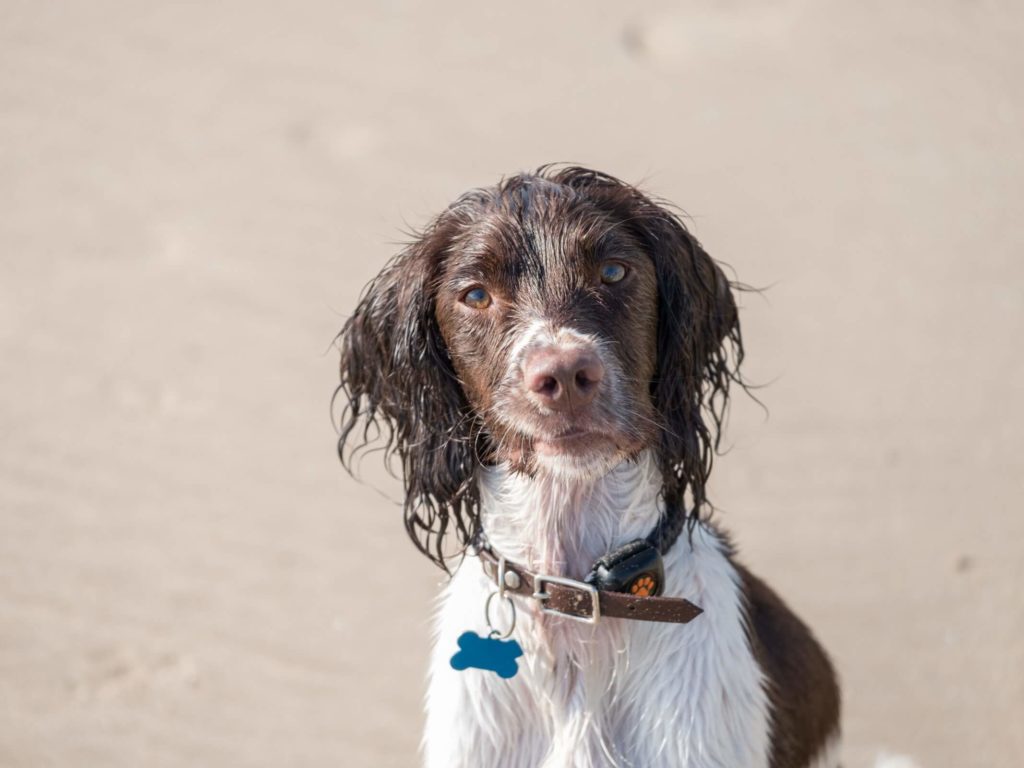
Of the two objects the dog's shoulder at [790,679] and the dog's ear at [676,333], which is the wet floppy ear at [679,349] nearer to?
the dog's ear at [676,333]

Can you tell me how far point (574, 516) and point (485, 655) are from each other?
40 cm

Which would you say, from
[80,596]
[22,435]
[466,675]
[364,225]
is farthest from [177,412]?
[466,675]

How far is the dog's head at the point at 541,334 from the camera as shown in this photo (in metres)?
2.82

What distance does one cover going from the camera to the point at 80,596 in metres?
4.87

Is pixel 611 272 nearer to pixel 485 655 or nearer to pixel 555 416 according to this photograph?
pixel 555 416

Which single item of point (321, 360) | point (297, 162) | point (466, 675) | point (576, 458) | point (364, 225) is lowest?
point (466, 675)

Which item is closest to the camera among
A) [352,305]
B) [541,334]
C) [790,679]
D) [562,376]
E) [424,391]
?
[562,376]

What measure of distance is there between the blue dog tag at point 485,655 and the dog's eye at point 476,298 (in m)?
0.80

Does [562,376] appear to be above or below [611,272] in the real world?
below

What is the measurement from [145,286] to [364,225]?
1.16m

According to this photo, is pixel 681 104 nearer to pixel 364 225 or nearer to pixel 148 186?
pixel 364 225

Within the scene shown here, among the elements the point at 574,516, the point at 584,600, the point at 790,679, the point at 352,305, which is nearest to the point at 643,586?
the point at 584,600

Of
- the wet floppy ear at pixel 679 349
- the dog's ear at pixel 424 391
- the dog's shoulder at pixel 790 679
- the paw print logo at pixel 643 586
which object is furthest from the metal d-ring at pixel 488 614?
the dog's shoulder at pixel 790 679

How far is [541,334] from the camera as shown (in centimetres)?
278
